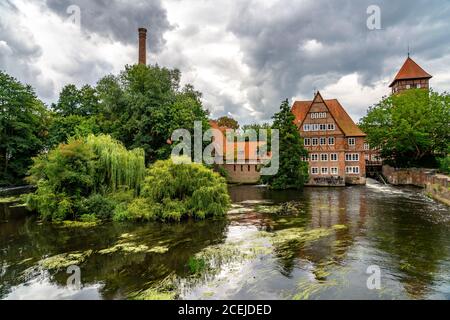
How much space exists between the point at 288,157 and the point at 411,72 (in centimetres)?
4017

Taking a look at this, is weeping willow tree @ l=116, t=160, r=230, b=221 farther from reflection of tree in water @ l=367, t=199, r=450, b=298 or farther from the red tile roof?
the red tile roof

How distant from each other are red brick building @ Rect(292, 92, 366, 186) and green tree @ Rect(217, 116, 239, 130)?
33.2 meters

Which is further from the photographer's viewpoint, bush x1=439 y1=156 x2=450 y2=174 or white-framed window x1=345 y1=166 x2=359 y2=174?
white-framed window x1=345 y1=166 x2=359 y2=174

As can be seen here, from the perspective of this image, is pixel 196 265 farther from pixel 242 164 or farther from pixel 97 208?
pixel 242 164

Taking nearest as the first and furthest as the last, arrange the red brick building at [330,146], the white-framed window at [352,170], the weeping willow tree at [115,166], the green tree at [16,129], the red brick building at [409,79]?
the weeping willow tree at [115,166], the green tree at [16,129], the red brick building at [330,146], the white-framed window at [352,170], the red brick building at [409,79]

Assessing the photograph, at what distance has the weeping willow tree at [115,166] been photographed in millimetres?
20391

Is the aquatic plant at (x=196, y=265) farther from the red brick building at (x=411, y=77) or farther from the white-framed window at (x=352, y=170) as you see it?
the red brick building at (x=411, y=77)

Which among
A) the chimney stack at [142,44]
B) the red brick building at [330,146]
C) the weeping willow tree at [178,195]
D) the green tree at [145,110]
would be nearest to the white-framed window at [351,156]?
the red brick building at [330,146]

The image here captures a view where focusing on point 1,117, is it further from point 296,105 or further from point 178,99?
point 296,105

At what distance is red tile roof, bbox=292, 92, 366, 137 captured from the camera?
40.5 metres

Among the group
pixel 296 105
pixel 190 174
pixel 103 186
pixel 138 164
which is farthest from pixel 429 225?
pixel 296 105

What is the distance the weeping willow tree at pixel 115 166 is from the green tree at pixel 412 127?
34.4m

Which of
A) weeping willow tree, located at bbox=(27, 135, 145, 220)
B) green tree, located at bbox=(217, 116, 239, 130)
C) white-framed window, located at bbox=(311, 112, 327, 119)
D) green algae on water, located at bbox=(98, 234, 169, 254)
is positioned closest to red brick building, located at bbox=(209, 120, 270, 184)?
white-framed window, located at bbox=(311, 112, 327, 119)
